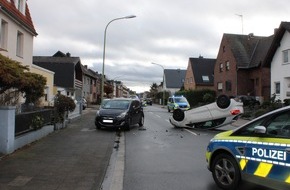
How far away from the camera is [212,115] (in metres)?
18.2

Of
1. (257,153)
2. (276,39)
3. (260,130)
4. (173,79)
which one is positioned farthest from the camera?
(173,79)

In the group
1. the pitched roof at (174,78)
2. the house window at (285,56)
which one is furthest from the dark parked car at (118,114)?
the pitched roof at (174,78)

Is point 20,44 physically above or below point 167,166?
above

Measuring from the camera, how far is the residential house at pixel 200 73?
65.2 meters

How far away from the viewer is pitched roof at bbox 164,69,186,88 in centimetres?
9169

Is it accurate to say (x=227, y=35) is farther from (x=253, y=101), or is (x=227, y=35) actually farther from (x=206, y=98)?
(x=253, y=101)

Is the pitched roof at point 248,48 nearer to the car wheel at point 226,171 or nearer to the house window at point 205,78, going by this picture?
the house window at point 205,78

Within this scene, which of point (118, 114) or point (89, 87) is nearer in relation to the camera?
point (118, 114)

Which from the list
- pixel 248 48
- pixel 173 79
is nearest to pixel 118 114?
pixel 248 48

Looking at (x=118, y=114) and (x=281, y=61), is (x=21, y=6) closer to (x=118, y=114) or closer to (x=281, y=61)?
(x=118, y=114)

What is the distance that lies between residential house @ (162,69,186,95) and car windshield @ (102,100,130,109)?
232 feet

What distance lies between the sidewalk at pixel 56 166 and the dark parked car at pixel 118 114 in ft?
16.3

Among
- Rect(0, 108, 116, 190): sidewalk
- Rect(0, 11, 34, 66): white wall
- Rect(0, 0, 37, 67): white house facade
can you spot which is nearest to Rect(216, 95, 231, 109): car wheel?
Rect(0, 108, 116, 190): sidewalk

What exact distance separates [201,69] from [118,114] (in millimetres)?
50325
